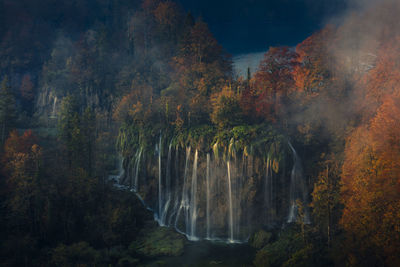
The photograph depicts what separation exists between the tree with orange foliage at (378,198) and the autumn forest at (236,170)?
0.09m

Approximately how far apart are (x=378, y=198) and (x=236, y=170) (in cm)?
1571

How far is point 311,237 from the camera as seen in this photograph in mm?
24219

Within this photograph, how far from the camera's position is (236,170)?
3162 cm

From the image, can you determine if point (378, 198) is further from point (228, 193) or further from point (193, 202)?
point (193, 202)

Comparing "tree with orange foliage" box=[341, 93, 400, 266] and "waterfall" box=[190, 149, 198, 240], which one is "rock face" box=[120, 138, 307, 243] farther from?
"tree with orange foliage" box=[341, 93, 400, 266]

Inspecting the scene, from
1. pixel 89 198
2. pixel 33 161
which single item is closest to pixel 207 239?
pixel 89 198

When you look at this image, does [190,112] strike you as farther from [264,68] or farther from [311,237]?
[311,237]

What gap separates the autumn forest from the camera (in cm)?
2173

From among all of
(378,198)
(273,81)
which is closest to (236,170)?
(273,81)

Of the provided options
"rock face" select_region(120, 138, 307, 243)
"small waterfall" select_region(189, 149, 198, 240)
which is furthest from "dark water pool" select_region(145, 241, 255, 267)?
"small waterfall" select_region(189, 149, 198, 240)

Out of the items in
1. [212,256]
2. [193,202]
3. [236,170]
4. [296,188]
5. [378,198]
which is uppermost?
[236,170]

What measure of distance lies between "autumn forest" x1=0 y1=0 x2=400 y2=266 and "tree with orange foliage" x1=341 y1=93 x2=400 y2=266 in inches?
3.7

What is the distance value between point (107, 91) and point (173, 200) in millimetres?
39500

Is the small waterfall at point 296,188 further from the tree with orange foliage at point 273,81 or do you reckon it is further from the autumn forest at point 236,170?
the tree with orange foliage at point 273,81
